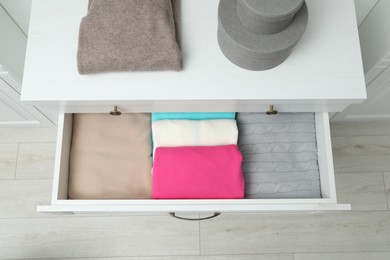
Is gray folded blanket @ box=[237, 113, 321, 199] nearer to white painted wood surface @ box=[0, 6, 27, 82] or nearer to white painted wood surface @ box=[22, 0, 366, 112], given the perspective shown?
white painted wood surface @ box=[22, 0, 366, 112]

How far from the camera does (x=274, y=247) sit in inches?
45.9

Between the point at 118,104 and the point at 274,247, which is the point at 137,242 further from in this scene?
the point at 118,104

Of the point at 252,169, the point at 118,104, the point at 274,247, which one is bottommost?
Result: the point at 274,247

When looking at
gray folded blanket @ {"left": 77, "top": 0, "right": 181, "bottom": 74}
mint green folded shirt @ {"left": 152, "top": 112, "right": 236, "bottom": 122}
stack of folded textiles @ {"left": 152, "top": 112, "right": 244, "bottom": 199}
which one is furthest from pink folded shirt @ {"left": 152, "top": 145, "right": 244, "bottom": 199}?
gray folded blanket @ {"left": 77, "top": 0, "right": 181, "bottom": 74}

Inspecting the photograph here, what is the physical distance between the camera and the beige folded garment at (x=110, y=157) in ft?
2.82

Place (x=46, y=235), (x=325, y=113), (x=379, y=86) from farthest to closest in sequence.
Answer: (x=46, y=235) → (x=379, y=86) → (x=325, y=113)

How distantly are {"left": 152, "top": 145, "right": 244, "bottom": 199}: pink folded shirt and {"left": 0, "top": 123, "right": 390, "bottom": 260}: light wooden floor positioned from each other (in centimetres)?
42

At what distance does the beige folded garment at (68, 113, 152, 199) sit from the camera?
0.86 meters

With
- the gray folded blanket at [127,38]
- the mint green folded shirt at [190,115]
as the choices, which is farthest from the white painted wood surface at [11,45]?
the mint green folded shirt at [190,115]

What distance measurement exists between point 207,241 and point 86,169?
53 centimetres

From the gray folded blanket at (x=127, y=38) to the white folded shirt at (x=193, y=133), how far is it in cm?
20

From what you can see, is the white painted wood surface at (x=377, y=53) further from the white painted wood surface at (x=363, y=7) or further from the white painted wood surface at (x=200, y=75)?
the white painted wood surface at (x=200, y=75)

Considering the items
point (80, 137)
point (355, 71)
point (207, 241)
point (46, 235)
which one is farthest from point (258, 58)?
point (46, 235)

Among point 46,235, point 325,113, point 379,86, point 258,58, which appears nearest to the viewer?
point 258,58
